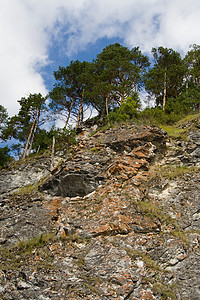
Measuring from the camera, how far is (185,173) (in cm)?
1227

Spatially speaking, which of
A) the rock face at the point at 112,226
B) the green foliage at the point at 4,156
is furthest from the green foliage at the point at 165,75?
the green foliage at the point at 4,156

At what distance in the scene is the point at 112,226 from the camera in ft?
30.9

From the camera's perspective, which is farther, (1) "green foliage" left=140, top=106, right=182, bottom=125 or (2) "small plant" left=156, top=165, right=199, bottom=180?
(1) "green foliage" left=140, top=106, right=182, bottom=125

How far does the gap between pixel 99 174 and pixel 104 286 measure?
7305 mm

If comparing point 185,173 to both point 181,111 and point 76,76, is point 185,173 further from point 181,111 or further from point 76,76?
point 76,76

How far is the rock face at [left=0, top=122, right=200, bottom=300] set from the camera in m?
6.77

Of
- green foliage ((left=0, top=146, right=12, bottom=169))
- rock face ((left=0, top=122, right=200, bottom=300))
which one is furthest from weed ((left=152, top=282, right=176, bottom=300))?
green foliage ((left=0, top=146, right=12, bottom=169))

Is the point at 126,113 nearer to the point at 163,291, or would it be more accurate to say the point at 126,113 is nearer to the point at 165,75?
the point at 165,75

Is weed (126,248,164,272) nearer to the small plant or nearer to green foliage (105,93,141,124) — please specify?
the small plant

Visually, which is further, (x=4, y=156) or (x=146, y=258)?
(x=4, y=156)

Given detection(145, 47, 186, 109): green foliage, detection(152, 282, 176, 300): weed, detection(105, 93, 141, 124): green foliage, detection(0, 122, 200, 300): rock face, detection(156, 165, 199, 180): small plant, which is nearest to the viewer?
detection(152, 282, 176, 300): weed

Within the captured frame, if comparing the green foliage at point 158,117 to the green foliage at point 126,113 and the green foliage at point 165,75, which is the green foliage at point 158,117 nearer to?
the green foliage at point 126,113

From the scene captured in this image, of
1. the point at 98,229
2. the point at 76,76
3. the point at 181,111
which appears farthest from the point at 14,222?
the point at 76,76

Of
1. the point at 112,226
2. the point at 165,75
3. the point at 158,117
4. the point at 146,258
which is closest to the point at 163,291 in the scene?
the point at 146,258
